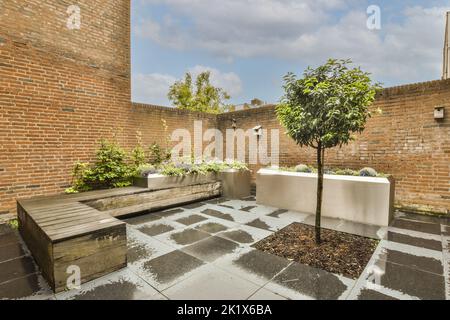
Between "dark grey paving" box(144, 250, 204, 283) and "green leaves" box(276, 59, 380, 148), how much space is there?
2132 millimetres

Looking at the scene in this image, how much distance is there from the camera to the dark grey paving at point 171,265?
2.31m

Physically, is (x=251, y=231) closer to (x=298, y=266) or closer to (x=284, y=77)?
(x=298, y=266)

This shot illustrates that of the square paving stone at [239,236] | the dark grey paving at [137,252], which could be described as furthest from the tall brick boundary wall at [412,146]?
the dark grey paving at [137,252]

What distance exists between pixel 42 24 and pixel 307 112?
16.7 ft

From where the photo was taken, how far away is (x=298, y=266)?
2.50 meters

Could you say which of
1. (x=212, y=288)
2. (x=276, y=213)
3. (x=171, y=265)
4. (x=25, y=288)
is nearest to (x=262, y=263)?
(x=212, y=288)

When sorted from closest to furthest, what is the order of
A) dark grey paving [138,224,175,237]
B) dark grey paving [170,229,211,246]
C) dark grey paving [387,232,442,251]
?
dark grey paving [387,232,442,251], dark grey paving [170,229,211,246], dark grey paving [138,224,175,237]

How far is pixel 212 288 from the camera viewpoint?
2.09 meters

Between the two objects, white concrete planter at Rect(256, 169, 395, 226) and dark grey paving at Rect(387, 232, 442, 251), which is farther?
white concrete planter at Rect(256, 169, 395, 226)

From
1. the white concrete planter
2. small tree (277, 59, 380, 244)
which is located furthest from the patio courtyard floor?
small tree (277, 59, 380, 244)

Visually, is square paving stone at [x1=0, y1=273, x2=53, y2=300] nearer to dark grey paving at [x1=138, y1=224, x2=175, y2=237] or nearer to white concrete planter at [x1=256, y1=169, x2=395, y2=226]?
dark grey paving at [x1=138, y1=224, x2=175, y2=237]

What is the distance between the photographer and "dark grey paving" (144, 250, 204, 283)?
7.59 ft

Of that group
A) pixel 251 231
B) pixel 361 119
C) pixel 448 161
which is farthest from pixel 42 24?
pixel 448 161
